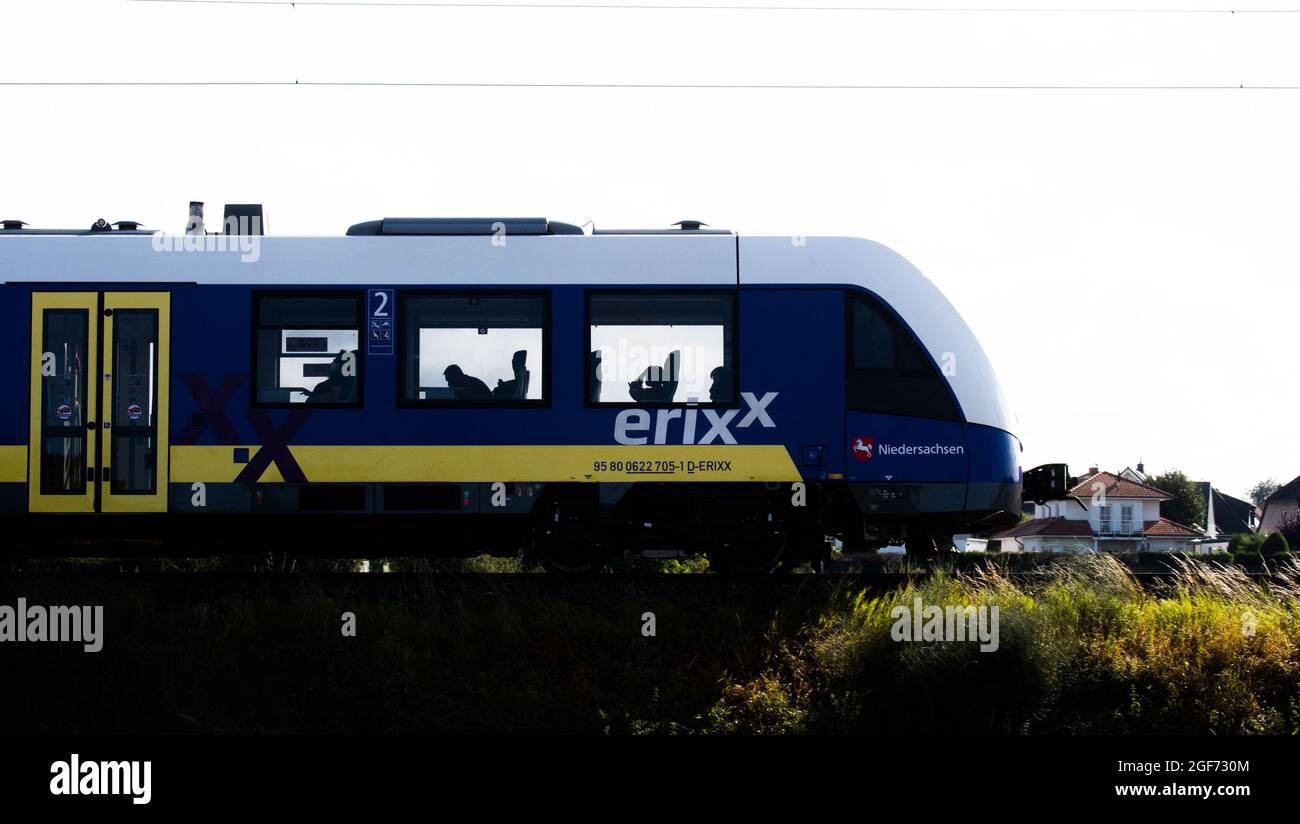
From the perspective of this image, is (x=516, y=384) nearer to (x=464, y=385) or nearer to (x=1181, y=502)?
(x=464, y=385)

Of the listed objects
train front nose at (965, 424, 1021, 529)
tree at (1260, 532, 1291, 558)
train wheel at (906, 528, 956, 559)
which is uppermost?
train front nose at (965, 424, 1021, 529)

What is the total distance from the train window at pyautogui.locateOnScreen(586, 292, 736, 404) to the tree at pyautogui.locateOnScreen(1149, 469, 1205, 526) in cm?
5771

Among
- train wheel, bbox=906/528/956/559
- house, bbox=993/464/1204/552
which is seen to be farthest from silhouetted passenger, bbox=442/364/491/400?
house, bbox=993/464/1204/552

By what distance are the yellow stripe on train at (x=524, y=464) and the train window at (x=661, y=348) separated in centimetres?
52

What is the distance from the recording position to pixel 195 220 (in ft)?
41.3

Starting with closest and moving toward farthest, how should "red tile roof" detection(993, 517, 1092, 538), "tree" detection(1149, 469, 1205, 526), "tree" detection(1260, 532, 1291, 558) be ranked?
"tree" detection(1260, 532, 1291, 558)
"red tile roof" detection(993, 517, 1092, 538)
"tree" detection(1149, 469, 1205, 526)

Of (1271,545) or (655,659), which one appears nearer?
(655,659)

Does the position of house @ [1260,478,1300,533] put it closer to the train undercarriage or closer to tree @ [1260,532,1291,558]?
tree @ [1260,532,1291,558]

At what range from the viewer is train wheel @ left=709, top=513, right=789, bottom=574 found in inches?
477

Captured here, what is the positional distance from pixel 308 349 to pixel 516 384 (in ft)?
6.75

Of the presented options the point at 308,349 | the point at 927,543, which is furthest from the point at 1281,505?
the point at 308,349

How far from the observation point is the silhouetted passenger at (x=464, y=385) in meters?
11.9

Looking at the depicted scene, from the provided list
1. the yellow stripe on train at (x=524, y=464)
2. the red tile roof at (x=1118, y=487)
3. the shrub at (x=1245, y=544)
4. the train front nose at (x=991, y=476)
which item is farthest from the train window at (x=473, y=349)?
the red tile roof at (x=1118, y=487)
